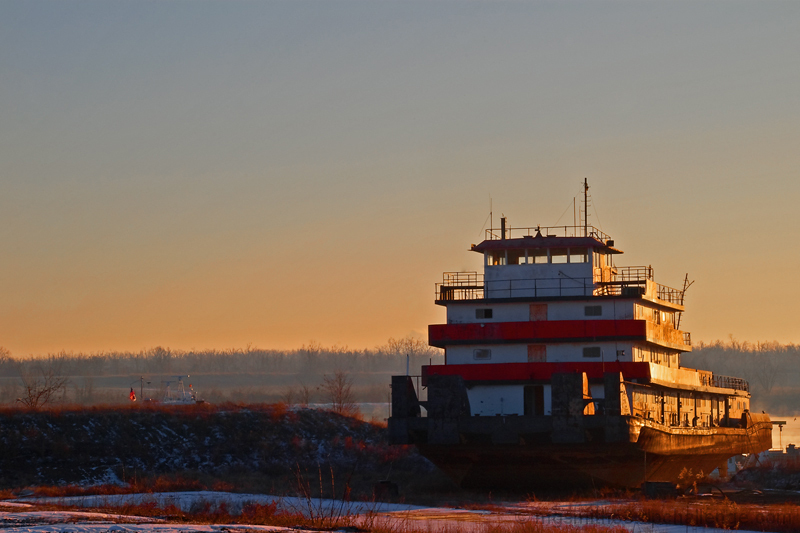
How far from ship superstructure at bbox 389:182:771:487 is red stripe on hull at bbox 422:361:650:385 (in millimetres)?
39

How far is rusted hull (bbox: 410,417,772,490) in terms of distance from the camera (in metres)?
36.2

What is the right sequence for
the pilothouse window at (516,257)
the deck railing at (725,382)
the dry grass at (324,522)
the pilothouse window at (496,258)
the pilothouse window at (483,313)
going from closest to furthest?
1. the dry grass at (324,522)
2. the pilothouse window at (483,313)
3. the pilothouse window at (516,257)
4. the pilothouse window at (496,258)
5. the deck railing at (725,382)

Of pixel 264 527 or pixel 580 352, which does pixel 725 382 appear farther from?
pixel 264 527

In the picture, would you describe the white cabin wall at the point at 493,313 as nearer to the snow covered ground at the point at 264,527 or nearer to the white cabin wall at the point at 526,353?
the white cabin wall at the point at 526,353

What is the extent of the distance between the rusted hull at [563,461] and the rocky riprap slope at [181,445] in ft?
38.6

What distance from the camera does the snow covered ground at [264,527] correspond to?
61.5ft

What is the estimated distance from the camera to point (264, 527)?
1984cm

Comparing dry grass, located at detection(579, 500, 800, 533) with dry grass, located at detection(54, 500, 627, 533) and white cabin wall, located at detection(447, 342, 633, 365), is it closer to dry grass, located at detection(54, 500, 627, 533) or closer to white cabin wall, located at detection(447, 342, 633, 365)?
dry grass, located at detection(54, 500, 627, 533)

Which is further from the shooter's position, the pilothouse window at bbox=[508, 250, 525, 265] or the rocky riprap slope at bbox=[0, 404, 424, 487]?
the rocky riprap slope at bbox=[0, 404, 424, 487]

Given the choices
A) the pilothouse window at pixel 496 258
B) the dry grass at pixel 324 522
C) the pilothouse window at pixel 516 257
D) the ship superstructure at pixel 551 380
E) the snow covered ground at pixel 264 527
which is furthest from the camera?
the pilothouse window at pixel 496 258

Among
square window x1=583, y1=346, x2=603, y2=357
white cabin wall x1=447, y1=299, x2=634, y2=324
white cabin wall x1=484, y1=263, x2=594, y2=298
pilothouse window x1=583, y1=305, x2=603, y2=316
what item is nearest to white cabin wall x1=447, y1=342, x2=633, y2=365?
square window x1=583, y1=346, x2=603, y2=357

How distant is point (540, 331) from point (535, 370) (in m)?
1.53

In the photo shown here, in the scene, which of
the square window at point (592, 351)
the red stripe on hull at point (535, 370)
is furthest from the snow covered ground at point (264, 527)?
the square window at point (592, 351)

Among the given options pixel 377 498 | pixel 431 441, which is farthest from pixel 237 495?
pixel 431 441
